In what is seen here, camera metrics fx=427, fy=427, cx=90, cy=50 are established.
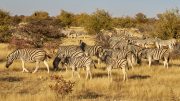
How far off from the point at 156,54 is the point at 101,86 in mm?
8648

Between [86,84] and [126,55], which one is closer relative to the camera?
[86,84]

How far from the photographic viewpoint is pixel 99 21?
4553 centimetres

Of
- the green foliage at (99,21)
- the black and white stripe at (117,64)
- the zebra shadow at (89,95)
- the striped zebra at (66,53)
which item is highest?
the green foliage at (99,21)

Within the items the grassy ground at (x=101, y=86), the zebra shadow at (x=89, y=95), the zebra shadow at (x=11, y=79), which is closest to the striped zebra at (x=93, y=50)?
the grassy ground at (x=101, y=86)

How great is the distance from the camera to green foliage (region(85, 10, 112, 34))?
150ft

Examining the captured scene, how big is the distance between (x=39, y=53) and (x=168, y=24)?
15764 mm

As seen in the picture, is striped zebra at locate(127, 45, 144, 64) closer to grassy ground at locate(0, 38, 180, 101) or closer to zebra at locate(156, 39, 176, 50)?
grassy ground at locate(0, 38, 180, 101)

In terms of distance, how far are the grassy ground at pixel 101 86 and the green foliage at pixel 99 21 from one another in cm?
2196

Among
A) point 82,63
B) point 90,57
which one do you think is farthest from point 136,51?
point 82,63

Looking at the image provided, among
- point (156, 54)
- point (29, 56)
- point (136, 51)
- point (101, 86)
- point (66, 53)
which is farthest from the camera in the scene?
point (136, 51)

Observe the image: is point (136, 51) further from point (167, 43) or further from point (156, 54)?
point (167, 43)

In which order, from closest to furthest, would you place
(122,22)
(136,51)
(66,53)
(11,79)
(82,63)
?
(11,79) → (82,63) → (66,53) → (136,51) → (122,22)

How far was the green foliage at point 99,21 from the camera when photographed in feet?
150

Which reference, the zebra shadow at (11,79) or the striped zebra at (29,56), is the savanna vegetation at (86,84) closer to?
the zebra shadow at (11,79)
